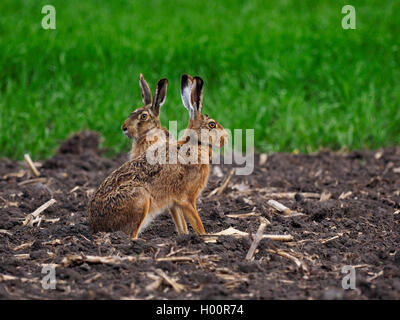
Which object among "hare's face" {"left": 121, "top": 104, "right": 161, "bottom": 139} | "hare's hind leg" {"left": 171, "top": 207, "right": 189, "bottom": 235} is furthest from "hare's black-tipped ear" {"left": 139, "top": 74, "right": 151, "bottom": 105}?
"hare's hind leg" {"left": 171, "top": 207, "right": 189, "bottom": 235}

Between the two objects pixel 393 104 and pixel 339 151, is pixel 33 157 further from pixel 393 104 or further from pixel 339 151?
pixel 393 104

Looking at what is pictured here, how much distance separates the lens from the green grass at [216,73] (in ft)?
32.1

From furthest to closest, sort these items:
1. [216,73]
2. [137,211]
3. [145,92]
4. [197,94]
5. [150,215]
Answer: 1. [216,73]
2. [145,92]
3. [197,94]
4. [150,215]
5. [137,211]

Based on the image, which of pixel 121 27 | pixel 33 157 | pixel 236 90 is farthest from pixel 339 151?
pixel 121 27

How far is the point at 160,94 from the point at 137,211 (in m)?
1.92

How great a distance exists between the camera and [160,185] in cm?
589

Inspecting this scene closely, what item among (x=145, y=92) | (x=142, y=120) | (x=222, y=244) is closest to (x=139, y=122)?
(x=142, y=120)

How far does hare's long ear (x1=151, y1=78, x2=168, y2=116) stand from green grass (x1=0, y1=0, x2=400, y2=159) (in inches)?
91.5

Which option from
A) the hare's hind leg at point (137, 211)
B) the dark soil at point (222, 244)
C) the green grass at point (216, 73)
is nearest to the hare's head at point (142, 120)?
the dark soil at point (222, 244)

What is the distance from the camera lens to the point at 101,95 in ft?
34.0

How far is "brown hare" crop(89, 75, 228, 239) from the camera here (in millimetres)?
5621

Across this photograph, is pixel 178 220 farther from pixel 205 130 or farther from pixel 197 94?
pixel 197 94

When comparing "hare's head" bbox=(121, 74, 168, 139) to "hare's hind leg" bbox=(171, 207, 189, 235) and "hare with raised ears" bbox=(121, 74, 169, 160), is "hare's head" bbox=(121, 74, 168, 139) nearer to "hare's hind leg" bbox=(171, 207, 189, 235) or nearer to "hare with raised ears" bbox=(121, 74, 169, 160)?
"hare with raised ears" bbox=(121, 74, 169, 160)

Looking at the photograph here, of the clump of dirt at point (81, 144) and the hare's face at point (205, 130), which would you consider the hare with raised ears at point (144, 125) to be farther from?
the clump of dirt at point (81, 144)
